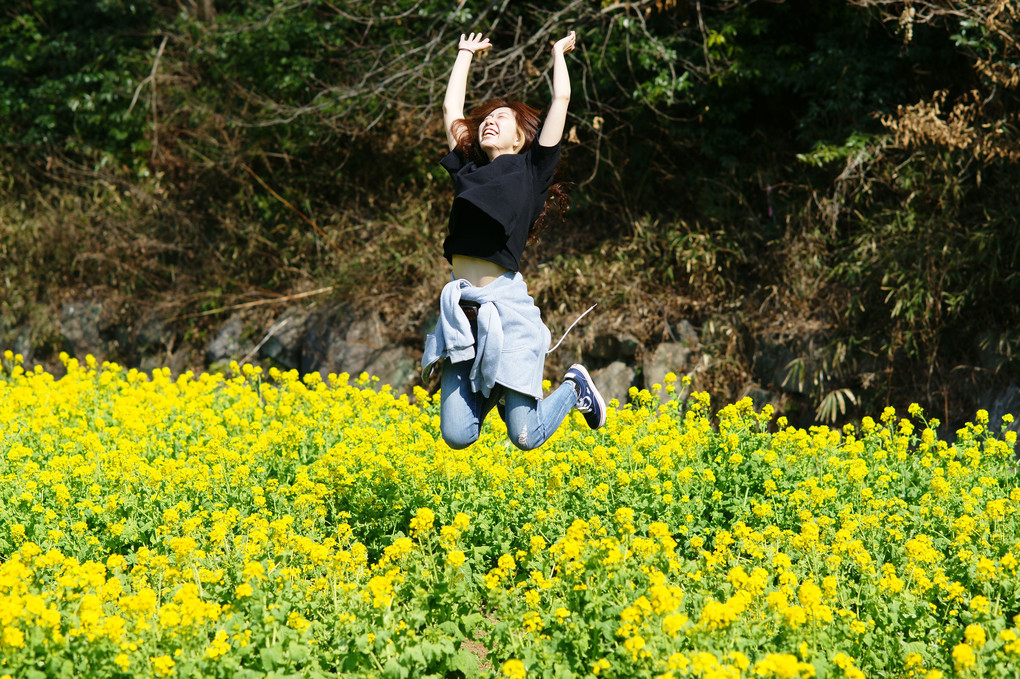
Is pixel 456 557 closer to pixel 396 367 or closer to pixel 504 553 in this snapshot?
pixel 504 553

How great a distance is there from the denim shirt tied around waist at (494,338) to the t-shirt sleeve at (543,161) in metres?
0.44

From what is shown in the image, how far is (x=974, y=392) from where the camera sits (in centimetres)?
756

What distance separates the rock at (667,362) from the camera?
28.2ft

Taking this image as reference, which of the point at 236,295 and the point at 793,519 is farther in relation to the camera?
the point at 236,295

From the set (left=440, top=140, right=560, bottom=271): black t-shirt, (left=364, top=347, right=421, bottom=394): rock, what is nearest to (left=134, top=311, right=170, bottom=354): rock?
(left=364, top=347, right=421, bottom=394): rock

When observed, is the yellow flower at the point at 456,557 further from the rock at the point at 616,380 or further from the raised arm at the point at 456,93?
the rock at the point at 616,380

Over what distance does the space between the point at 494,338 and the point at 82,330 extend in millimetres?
9236

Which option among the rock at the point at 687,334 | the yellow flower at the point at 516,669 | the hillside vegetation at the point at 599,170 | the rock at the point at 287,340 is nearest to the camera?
the yellow flower at the point at 516,669

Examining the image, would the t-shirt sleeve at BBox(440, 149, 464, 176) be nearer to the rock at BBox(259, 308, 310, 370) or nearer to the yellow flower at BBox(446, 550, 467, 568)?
the yellow flower at BBox(446, 550, 467, 568)

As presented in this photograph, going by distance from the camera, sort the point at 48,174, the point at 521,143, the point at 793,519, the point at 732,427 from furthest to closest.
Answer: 1. the point at 48,174
2. the point at 732,427
3. the point at 793,519
4. the point at 521,143

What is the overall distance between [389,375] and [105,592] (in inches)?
232

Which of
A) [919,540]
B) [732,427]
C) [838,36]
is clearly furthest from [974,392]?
[919,540]

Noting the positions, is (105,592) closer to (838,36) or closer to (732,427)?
(732,427)

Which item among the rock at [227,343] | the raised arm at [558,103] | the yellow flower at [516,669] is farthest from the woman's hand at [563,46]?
the rock at [227,343]
